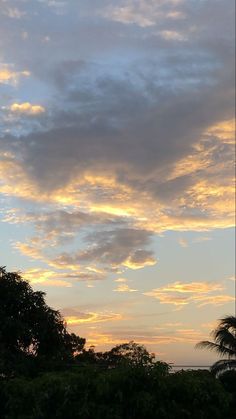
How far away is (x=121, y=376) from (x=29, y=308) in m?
13.8

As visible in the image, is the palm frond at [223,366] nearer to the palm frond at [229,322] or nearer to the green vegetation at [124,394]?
the palm frond at [229,322]

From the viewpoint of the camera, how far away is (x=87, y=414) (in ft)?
41.5

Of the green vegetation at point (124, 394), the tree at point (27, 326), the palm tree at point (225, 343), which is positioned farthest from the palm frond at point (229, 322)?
the green vegetation at point (124, 394)

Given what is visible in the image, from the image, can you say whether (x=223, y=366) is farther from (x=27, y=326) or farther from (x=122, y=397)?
(x=122, y=397)

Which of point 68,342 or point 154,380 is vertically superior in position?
point 68,342

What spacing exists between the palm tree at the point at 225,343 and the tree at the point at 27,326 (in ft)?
28.7

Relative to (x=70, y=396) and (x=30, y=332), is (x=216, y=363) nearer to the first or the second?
(x=30, y=332)

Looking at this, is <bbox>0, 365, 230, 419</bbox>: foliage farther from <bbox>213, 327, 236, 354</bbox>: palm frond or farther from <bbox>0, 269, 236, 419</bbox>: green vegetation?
<bbox>213, 327, 236, 354</bbox>: palm frond

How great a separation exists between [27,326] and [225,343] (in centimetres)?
1168

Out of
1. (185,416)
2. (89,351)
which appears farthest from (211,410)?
(89,351)

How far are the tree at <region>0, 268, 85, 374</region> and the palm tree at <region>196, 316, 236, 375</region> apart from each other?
8.74 meters

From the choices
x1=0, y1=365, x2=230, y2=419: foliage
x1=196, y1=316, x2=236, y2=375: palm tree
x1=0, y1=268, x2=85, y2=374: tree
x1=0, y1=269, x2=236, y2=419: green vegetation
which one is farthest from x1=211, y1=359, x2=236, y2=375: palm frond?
x1=0, y1=365, x2=230, y2=419: foliage

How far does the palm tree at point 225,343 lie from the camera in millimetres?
29375

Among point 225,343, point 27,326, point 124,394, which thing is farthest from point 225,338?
point 124,394
